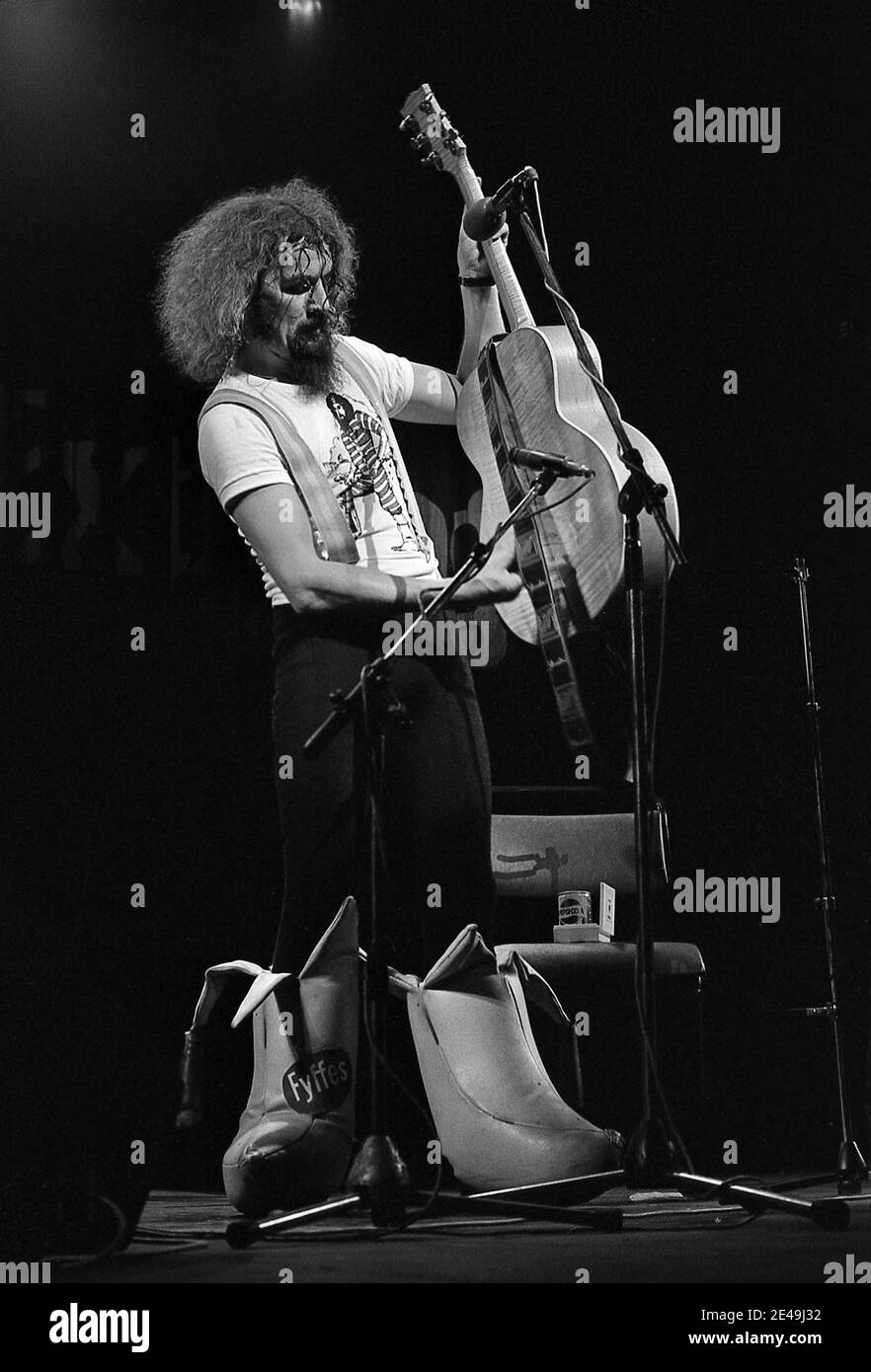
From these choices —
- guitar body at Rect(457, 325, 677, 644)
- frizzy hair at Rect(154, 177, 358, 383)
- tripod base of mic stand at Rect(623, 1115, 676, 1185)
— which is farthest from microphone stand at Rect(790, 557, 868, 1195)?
frizzy hair at Rect(154, 177, 358, 383)

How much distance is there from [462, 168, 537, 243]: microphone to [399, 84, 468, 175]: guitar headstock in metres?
0.13

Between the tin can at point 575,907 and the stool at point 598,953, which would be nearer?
the stool at point 598,953

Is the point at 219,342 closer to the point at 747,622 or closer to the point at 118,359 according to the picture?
the point at 118,359

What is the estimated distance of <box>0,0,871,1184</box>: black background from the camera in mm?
2936

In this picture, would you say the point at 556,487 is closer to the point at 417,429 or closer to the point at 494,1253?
the point at 417,429

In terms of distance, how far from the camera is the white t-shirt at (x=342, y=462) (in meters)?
2.91

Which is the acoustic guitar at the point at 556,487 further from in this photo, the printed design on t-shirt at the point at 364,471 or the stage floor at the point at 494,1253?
the stage floor at the point at 494,1253

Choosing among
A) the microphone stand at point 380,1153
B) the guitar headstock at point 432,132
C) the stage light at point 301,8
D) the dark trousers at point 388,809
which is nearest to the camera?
the microphone stand at point 380,1153

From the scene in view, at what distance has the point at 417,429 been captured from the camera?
3043 millimetres

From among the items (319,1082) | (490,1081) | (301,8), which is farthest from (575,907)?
(301,8)

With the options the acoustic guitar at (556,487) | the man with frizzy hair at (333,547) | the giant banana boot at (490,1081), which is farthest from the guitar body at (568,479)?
the giant banana boot at (490,1081)

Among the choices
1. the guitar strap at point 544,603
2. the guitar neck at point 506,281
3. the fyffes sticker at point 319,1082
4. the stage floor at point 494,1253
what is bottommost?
the stage floor at point 494,1253

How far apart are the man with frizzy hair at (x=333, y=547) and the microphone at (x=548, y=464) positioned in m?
0.22
